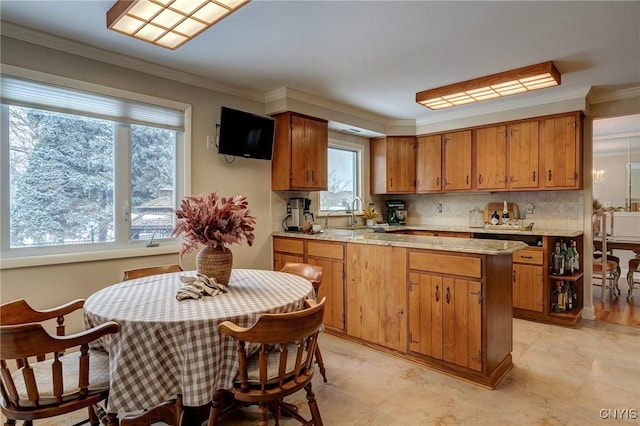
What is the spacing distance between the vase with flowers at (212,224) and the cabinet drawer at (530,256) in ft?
10.9

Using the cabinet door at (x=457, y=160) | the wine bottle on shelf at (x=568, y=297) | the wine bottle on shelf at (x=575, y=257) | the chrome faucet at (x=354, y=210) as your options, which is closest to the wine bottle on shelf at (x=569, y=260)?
the wine bottle on shelf at (x=575, y=257)

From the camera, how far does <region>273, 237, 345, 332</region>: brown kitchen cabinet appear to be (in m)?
3.45

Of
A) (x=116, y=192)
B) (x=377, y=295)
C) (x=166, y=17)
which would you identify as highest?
(x=166, y=17)

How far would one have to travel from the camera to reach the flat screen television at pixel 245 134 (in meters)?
3.49

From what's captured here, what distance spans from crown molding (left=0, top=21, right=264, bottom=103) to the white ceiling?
0.20 feet

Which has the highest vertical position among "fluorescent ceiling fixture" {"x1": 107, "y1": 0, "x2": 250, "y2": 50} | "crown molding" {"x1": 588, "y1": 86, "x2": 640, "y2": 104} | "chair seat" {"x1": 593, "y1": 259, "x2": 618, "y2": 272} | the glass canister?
"crown molding" {"x1": 588, "y1": 86, "x2": 640, "y2": 104}

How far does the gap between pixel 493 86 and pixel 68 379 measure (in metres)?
3.91

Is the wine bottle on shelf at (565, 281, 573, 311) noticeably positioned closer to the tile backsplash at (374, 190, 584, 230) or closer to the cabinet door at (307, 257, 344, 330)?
the tile backsplash at (374, 190, 584, 230)

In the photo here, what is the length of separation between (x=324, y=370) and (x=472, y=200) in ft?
11.8

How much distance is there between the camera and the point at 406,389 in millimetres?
2475

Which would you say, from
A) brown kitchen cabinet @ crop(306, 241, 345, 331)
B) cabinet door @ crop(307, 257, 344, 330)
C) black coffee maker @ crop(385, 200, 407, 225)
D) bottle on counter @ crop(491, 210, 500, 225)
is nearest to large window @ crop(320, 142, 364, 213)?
black coffee maker @ crop(385, 200, 407, 225)

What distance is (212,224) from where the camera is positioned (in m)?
2.03

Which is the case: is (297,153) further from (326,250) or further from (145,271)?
(145,271)

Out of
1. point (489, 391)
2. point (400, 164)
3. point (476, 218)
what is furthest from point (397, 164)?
point (489, 391)
